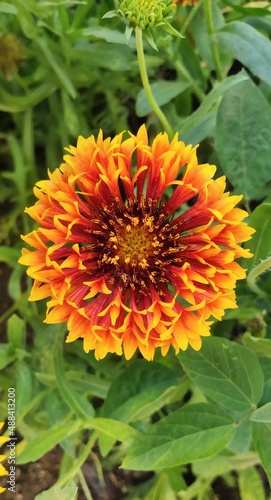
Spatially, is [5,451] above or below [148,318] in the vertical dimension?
below

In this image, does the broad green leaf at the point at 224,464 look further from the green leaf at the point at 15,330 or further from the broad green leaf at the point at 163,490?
the green leaf at the point at 15,330

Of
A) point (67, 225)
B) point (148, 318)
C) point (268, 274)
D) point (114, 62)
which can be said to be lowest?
point (268, 274)

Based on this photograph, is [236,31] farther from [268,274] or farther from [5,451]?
[5,451]

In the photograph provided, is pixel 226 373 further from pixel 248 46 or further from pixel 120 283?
pixel 248 46

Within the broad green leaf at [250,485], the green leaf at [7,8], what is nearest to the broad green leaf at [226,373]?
the broad green leaf at [250,485]

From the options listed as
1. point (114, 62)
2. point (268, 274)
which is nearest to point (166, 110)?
point (114, 62)

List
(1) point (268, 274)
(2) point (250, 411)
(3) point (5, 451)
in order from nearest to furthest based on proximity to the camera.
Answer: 1. (2) point (250, 411)
2. (1) point (268, 274)
3. (3) point (5, 451)

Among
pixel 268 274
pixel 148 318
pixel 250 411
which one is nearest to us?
pixel 148 318

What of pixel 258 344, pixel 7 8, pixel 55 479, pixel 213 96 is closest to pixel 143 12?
pixel 213 96
